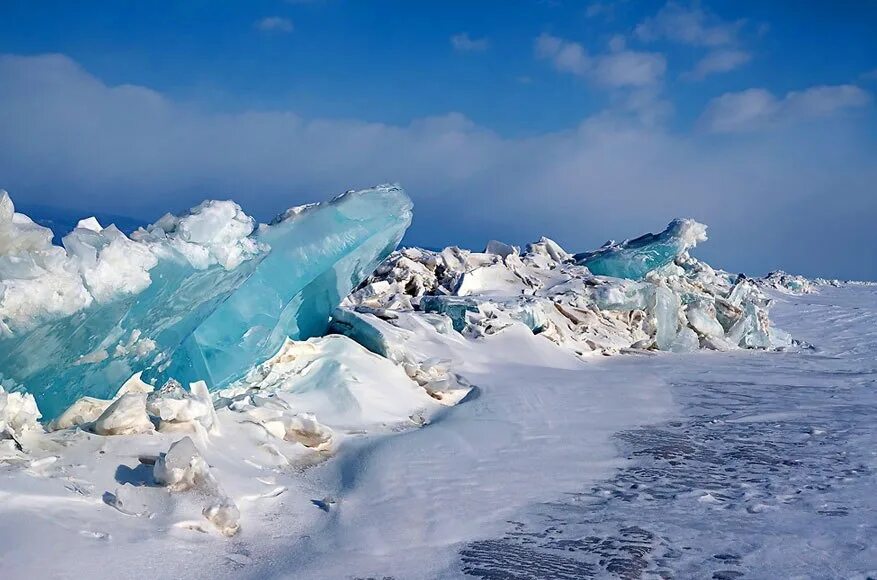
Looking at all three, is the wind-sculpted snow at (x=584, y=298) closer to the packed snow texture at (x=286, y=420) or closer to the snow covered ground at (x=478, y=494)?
the packed snow texture at (x=286, y=420)

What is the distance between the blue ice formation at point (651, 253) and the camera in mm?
10641

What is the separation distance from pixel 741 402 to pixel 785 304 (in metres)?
15.1

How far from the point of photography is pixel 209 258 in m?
3.76

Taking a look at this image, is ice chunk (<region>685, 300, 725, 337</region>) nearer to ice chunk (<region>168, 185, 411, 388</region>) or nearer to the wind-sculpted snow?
the wind-sculpted snow

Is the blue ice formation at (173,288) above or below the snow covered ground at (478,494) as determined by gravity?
above

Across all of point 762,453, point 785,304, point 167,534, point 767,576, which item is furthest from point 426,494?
point 785,304

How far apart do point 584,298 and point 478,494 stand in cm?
619

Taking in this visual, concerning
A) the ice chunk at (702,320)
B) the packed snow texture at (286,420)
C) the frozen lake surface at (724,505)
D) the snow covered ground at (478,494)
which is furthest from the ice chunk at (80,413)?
the ice chunk at (702,320)

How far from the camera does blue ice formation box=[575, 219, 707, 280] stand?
419 inches

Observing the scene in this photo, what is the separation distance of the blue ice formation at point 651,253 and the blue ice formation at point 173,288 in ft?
20.1

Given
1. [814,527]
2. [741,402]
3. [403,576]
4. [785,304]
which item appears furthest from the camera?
[785,304]

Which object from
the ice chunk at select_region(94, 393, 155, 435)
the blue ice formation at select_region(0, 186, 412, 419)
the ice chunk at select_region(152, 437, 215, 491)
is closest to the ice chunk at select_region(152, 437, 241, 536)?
the ice chunk at select_region(152, 437, 215, 491)

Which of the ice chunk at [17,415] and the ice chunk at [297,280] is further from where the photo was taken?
the ice chunk at [297,280]

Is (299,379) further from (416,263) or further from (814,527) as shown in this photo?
(416,263)
